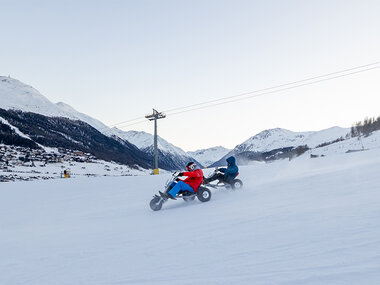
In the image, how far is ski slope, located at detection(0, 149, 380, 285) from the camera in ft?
10.1

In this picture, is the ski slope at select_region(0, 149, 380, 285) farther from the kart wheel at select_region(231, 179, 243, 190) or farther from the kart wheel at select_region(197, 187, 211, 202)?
the kart wheel at select_region(231, 179, 243, 190)

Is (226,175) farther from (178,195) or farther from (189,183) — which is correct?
(178,195)

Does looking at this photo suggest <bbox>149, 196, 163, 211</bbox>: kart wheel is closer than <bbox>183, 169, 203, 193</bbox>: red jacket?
Yes

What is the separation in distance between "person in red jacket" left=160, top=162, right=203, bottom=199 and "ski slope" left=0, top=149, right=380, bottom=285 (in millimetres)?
534

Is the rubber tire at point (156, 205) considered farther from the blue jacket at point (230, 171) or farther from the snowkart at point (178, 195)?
the blue jacket at point (230, 171)

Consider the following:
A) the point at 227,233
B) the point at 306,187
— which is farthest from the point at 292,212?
the point at 306,187

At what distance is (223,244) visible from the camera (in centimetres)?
432

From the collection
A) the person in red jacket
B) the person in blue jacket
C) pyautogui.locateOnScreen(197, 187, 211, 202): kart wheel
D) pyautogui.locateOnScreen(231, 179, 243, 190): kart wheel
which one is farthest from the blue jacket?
pyautogui.locateOnScreen(197, 187, 211, 202): kart wheel

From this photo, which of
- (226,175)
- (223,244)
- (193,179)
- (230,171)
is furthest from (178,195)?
(223,244)

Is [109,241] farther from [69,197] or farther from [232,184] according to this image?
[69,197]

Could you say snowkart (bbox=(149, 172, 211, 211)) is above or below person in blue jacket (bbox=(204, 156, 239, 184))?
below

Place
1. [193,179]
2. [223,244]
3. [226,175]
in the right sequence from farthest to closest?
[226,175], [193,179], [223,244]

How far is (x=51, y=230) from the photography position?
8.24 m

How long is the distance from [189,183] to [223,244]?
5.15 m
